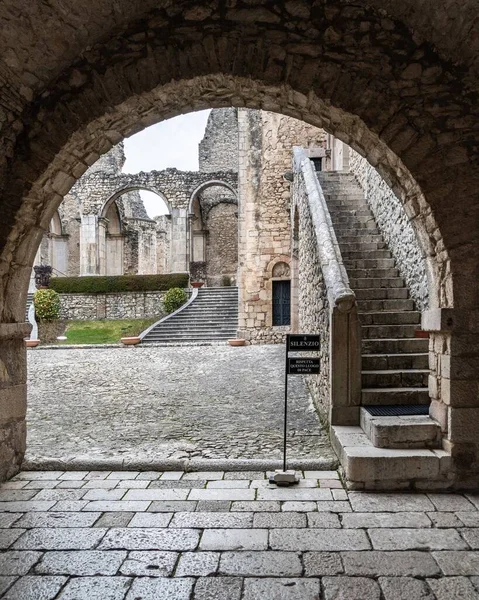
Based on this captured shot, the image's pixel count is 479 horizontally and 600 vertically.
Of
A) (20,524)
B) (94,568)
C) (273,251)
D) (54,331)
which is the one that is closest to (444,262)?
(94,568)

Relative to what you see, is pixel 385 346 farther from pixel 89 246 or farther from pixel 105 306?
pixel 89 246

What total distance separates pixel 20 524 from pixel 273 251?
1206 cm

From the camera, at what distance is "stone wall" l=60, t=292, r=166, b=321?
711 inches

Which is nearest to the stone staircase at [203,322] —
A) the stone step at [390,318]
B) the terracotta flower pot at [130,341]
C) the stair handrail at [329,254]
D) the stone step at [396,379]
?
the terracotta flower pot at [130,341]

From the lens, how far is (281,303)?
14.4 meters

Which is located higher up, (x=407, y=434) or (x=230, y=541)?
(x=407, y=434)

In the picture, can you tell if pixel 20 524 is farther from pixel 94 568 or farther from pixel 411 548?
pixel 411 548

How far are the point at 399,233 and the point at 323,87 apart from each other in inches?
146

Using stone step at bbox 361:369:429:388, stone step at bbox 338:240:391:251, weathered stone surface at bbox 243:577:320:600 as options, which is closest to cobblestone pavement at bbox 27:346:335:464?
stone step at bbox 361:369:429:388

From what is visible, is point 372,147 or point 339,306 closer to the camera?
point 372,147

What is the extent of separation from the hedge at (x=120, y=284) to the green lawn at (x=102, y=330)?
1.46 m

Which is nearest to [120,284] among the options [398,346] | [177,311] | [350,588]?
[177,311]

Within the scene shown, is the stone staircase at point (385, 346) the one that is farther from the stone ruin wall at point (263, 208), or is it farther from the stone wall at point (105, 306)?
the stone wall at point (105, 306)

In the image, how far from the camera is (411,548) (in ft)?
8.80
